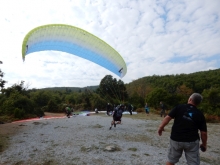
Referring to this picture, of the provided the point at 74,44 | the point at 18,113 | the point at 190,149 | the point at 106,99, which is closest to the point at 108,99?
the point at 106,99

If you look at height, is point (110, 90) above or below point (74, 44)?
below

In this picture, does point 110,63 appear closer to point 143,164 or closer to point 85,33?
point 85,33

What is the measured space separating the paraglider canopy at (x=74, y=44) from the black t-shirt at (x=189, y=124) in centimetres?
918

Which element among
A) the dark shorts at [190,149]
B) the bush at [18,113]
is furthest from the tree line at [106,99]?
the dark shorts at [190,149]

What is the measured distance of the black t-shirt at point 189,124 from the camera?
3332mm

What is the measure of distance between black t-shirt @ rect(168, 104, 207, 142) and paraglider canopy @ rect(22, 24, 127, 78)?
→ 9180mm

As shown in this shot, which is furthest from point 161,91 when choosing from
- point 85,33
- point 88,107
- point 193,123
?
point 193,123

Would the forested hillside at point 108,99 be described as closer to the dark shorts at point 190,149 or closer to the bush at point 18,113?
the bush at point 18,113

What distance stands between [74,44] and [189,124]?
33.8 ft

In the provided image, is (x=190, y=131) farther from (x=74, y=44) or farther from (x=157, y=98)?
(x=157, y=98)

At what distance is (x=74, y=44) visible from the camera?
1235 centimetres

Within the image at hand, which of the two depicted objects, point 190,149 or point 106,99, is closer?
point 190,149

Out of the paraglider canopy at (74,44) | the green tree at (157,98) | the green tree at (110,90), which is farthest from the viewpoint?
the green tree at (110,90)

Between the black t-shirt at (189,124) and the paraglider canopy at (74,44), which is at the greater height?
the paraglider canopy at (74,44)
